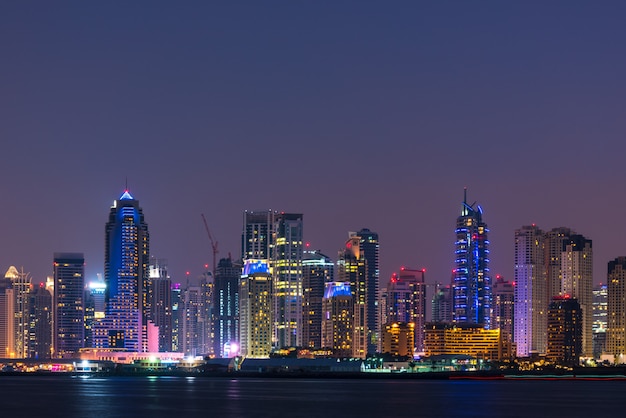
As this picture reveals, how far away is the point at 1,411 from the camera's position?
142250 mm

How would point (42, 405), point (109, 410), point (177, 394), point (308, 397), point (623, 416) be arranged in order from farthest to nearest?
point (177, 394) < point (308, 397) < point (42, 405) < point (109, 410) < point (623, 416)

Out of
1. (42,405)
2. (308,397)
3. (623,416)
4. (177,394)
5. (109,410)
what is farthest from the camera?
(177,394)

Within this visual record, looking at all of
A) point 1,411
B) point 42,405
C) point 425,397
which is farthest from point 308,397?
point 1,411

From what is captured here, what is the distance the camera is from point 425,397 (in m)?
184

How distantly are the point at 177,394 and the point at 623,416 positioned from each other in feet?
257

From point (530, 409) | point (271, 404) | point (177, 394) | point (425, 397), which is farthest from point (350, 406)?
point (177, 394)

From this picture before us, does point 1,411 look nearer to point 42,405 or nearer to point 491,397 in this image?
point 42,405

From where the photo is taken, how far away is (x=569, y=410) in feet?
486

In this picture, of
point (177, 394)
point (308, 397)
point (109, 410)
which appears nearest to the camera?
point (109, 410)

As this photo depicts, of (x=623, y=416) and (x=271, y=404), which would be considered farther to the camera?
(x=271, y=404)

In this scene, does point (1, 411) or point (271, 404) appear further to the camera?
point (271, 404)

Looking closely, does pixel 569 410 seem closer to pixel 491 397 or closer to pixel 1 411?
pixel 491 397

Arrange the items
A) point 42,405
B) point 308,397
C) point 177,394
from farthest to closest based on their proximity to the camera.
Answer: point 177,394
point 308,397
point 42,405

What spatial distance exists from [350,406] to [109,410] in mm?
28996
